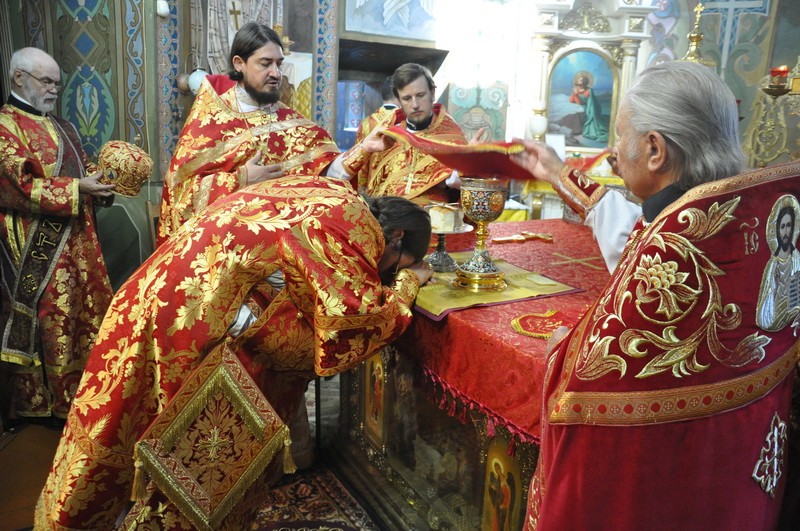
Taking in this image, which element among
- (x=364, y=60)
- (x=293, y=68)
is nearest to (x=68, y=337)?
(x=293, y=68)

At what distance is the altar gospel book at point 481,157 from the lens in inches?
76.3

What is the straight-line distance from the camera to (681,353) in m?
1.16

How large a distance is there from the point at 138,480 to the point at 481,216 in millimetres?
1447

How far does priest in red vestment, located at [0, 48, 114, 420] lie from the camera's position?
343 centimetres

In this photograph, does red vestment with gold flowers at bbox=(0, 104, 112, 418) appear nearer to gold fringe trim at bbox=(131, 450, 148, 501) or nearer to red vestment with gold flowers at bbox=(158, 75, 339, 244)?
red vestment with gold flowers at bbox=(158, 75, 339, 244)

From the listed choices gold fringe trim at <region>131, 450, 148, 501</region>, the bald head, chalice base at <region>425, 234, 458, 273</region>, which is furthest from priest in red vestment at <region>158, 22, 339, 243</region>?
gold fringe trim at <region>131, 450, 148, 501</region>

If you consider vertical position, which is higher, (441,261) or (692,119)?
(692,119)

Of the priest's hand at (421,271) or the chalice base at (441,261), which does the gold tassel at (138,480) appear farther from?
the chalice base at (441,261)

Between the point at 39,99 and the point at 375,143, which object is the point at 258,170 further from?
the point at 39,99

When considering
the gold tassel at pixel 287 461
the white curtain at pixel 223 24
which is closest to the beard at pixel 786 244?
the gold tassel at pixel 287 461

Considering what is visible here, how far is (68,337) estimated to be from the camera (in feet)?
11.8

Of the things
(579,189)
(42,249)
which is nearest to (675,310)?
(579,189)

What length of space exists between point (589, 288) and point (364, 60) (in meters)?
5.53

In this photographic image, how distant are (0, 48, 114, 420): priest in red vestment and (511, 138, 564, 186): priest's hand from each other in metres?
2.65
